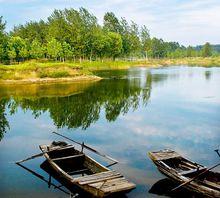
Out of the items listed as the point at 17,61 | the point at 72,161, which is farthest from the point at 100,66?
the point at 72,161

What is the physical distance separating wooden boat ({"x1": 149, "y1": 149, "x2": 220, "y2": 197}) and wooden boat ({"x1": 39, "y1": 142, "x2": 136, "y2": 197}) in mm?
3267

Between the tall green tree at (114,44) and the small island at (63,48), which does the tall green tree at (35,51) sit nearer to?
the small island at (63,48)

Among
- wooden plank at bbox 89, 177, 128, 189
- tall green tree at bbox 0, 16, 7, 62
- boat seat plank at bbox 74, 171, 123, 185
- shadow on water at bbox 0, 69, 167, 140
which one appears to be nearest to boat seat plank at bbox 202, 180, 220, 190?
wooden plank at bbox 89, 177, 128, 189

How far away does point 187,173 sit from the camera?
21.2 meters

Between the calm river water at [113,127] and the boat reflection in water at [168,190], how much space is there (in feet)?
1.50

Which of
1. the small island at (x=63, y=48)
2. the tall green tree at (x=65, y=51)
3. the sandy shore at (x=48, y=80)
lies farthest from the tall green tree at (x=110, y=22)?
the sandy shore at (x=48, y=80)

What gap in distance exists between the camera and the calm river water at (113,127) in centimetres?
2450

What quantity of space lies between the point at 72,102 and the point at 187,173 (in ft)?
116

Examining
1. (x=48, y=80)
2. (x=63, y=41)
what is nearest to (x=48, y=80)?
(x=48, y=80)

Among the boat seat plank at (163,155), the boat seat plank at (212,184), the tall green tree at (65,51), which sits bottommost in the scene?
the boat seat plank at (212,184)

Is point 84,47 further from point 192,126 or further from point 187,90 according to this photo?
point 192,126

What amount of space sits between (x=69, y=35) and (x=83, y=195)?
121 metres

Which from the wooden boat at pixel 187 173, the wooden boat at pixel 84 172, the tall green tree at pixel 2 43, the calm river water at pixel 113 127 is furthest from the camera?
the tall green tree at pixel 2 43

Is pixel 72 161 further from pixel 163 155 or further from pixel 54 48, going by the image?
pixel 54 48
